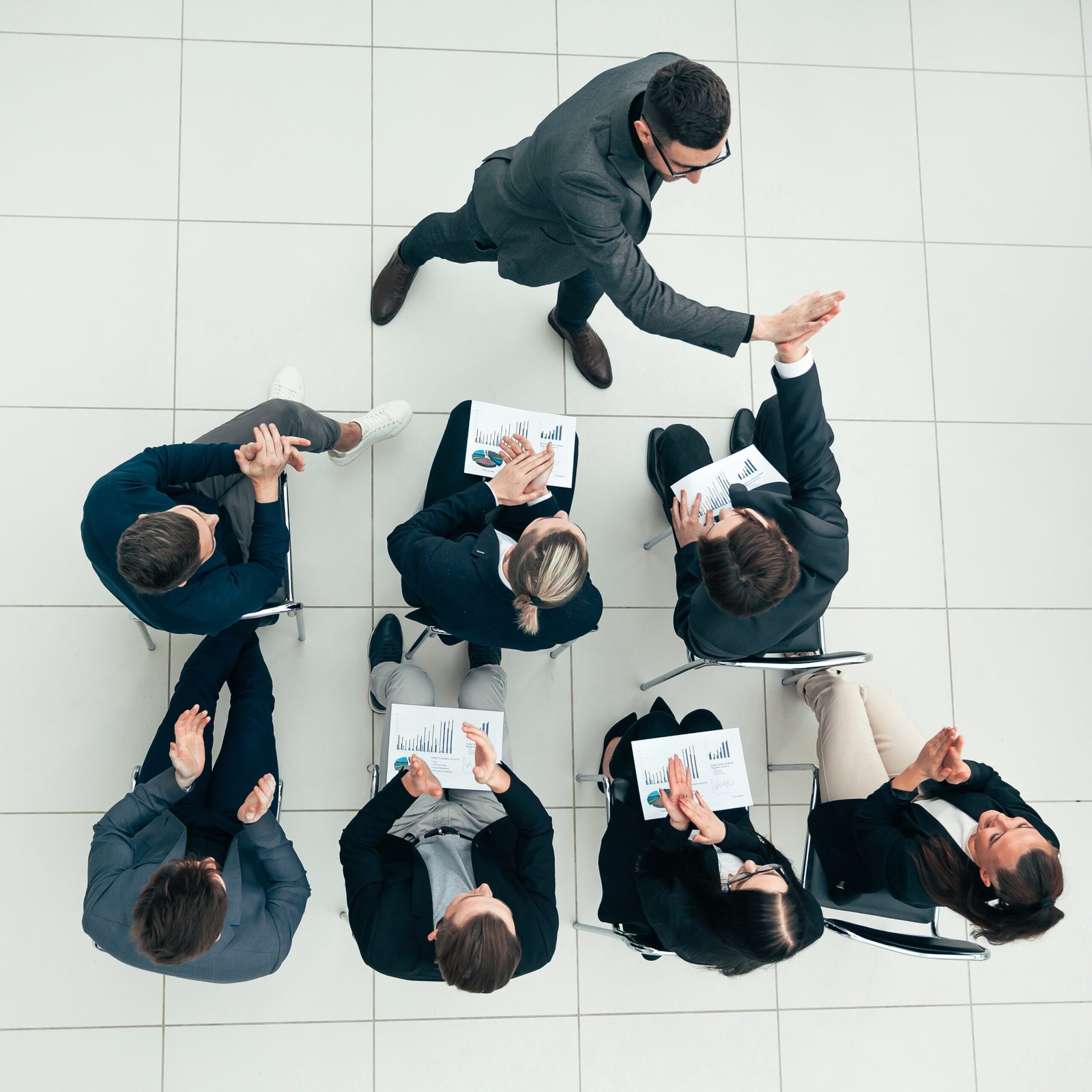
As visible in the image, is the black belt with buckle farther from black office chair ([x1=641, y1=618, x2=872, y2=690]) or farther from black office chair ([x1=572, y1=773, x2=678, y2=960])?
black office chair ([x1=641, y1=618, x2=872, y2=690])

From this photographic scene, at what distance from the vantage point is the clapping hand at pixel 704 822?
2.48 meters

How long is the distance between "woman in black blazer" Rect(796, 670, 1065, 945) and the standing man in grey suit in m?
1.42

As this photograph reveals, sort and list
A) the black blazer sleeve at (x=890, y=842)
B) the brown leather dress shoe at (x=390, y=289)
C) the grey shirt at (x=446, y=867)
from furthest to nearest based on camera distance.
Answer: the brown leather dress shoe at (x=390, y=289) < the black blazer sleeve at (x=890, y=842) < the grey shirt at (x=446, y=867)

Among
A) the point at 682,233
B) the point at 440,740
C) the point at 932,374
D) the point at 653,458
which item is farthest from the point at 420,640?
the point at 932,374

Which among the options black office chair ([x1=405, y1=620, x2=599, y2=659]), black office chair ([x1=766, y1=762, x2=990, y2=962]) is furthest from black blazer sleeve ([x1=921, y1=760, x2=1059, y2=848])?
black office chair ([x1=405, y1=620, x2=599, y2=659])

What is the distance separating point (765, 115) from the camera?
142 inches

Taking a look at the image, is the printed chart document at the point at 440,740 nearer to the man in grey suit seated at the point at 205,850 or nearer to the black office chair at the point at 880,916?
the man in grey suit seated at the point at 205,850

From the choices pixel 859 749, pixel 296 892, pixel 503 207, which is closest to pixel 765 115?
pixel 503 207

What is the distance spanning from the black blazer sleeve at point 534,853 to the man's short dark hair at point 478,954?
1.05 feet

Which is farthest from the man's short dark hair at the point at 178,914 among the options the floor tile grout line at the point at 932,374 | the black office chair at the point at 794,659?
the floor tile grout line at the point at 932,374

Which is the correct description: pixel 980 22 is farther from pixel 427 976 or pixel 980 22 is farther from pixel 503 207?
pixel 427 976

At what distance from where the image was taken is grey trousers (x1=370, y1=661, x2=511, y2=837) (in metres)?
2.59

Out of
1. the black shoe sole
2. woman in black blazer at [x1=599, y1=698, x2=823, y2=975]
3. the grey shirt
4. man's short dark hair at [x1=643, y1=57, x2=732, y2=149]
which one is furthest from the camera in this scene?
the black shoe sole

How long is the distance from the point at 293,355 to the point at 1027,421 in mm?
3132
